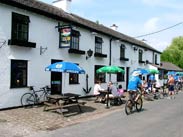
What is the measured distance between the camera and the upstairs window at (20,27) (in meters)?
13.1

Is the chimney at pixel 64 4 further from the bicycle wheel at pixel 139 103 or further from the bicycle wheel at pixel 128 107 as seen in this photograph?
the bicycle wheel at pixel 128 107

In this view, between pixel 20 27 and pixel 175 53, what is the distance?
167 feet

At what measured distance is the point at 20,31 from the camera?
13539mm

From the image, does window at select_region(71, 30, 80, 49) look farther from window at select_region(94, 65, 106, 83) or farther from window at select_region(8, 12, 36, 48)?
window at select_region(8, 12, 36, 48)

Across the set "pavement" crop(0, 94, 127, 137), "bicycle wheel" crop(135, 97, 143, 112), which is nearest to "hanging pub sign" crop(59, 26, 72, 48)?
"pavement" crop(0, 94, 127, 137)

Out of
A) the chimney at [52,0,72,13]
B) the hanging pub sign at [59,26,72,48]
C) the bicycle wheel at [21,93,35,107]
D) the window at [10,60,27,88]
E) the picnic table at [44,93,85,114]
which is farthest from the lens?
the chimney at [52,0,72,13]

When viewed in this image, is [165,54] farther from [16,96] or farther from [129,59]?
[16,96]

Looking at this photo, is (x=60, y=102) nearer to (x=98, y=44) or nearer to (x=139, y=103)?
(x=139, y=103)

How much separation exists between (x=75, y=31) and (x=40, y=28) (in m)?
3.52

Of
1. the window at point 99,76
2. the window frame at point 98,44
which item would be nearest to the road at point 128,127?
the window at point 99,76

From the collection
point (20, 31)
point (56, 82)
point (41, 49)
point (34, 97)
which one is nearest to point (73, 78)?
point (56, 82)

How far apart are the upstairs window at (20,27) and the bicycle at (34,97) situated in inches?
101

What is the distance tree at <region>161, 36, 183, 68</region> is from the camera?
58.9 metres

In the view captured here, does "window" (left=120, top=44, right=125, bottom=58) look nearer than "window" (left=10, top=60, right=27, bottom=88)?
No
